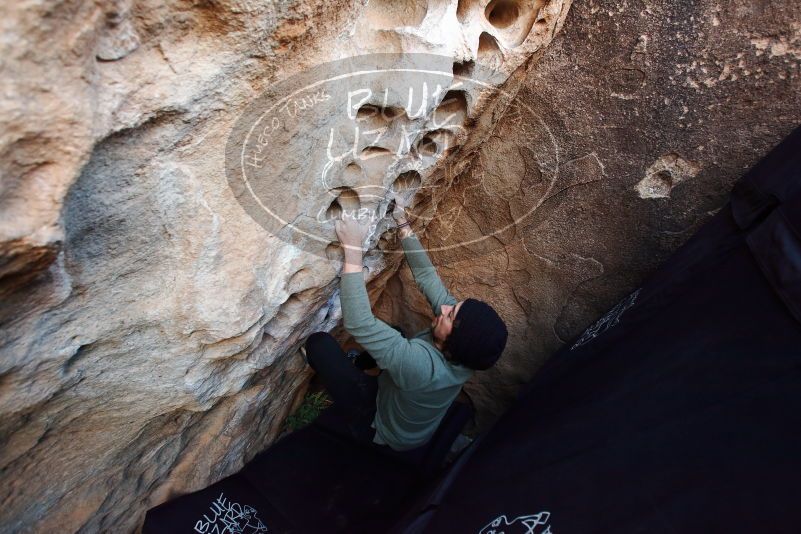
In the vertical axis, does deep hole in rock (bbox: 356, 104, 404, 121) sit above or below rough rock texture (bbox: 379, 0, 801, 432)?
above

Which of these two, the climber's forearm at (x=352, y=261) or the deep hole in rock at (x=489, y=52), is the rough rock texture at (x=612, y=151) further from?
the climber's forearm at (x=352, y=261)

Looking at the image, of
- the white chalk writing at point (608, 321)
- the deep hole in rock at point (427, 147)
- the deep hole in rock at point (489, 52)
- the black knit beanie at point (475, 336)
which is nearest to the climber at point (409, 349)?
the black knit beanie at point (475, 336)

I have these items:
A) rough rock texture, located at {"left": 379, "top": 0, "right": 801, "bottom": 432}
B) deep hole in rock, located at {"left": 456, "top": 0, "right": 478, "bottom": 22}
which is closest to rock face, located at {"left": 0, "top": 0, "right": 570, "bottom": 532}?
deep hole in rock, located at {"left": 456, "top": 0, "right": 478, "bottom": 22}

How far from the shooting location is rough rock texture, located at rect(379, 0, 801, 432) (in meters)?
0.94

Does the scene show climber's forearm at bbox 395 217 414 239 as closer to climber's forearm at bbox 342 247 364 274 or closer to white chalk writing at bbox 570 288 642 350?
climber's forearm at bbox 342 247 364 274

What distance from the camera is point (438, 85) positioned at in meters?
0.96

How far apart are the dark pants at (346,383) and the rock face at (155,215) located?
63mm

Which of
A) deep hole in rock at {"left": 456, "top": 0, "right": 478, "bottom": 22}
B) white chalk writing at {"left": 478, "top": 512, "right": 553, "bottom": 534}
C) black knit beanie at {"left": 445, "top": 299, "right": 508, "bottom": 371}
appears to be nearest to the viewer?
white chalk writing at {"left": 478, "top": 512, "right": 553, "bottom": 534}

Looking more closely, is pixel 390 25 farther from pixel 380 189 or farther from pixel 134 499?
pixel 134 499

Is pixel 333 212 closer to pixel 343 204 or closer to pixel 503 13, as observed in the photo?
pixel 343 204

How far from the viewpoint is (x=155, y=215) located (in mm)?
755

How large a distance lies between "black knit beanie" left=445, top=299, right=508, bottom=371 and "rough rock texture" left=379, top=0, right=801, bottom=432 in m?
0.36

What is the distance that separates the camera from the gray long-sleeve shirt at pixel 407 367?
3.47ft

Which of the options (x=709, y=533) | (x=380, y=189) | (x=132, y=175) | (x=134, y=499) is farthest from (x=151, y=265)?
(x=709, y=533)
